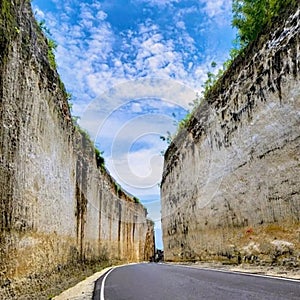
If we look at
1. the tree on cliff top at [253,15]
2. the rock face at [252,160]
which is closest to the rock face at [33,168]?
the rock face at [252,160]

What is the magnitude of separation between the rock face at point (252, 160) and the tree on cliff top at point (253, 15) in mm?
1075

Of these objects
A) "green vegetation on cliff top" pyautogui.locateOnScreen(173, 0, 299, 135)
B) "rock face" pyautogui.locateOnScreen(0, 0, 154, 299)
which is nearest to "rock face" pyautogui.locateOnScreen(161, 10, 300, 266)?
"green vegetation on cliff top" pyautogui.locateOnScreen(173, 0, 299, 135)

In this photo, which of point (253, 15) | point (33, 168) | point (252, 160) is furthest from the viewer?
point (253, 15)

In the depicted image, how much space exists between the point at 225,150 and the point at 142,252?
35.7 m

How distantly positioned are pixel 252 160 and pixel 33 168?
33.0ft

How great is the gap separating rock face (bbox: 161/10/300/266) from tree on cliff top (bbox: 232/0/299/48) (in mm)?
1075

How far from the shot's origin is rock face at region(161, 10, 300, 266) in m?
13.4

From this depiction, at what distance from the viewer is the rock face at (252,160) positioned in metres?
13.4

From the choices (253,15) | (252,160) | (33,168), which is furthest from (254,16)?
(33,168)

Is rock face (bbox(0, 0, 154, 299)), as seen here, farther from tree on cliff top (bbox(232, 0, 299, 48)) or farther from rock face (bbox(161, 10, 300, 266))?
tree on cliff top (bbox(232, 0, 299, 48))

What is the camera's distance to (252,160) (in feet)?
54.0

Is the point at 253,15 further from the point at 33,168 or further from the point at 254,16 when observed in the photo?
the point at 33,168

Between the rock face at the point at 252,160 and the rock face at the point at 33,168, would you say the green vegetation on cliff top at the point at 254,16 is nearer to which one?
the rock face at the point at 252,160

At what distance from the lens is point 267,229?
48.0 feet
